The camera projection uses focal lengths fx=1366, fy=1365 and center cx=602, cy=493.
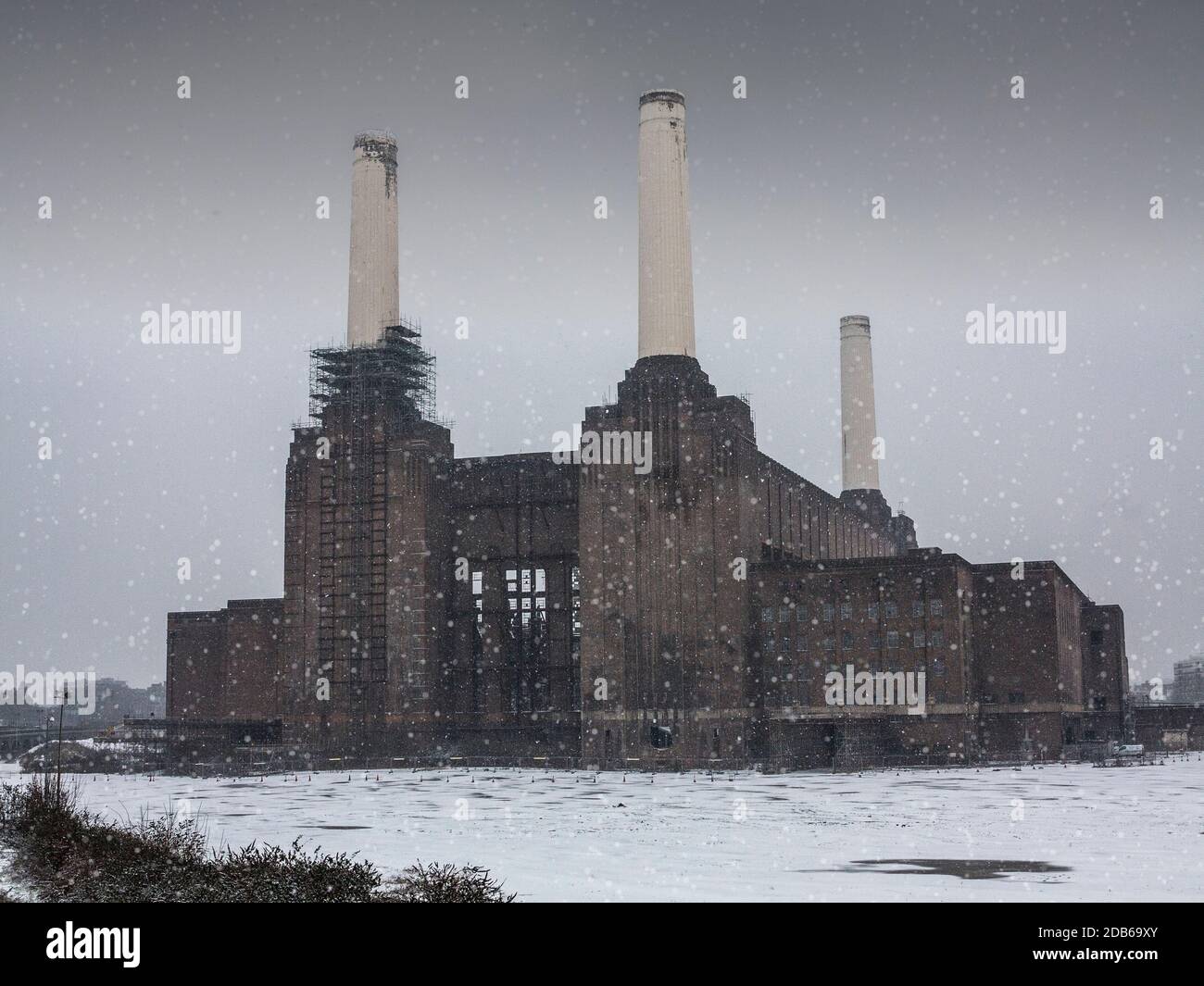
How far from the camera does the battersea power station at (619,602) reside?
242 ft

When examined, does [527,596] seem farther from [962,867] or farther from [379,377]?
[962,867]

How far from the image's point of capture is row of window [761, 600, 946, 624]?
244 ft

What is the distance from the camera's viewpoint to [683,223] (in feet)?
249

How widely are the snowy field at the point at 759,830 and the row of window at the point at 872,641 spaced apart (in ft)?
47.7

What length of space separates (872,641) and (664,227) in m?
25.5

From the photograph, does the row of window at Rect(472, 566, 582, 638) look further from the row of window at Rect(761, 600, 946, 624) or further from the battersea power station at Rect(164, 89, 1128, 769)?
the row of window at Rect(761, 600, 946, 624)

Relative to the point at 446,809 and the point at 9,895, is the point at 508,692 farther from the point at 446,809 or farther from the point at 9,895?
the point at 9,895

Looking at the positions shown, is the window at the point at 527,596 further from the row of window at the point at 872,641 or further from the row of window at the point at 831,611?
the row of window at the point at 872,641

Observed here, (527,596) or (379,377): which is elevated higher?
(379,377)

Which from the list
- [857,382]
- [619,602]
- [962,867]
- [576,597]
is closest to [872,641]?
[619,602]

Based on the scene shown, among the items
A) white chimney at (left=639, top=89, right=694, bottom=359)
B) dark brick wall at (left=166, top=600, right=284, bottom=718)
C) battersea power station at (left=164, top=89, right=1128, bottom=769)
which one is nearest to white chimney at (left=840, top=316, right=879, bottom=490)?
battersea power station at (left=164, top=89, right=1128, bottom=769)

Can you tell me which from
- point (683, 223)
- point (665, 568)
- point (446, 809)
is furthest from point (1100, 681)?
point (446, 809)

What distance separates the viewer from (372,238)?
81.6m

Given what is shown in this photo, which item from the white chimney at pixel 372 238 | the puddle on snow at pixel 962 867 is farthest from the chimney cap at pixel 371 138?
the puddle on snow at pixel 962 867
